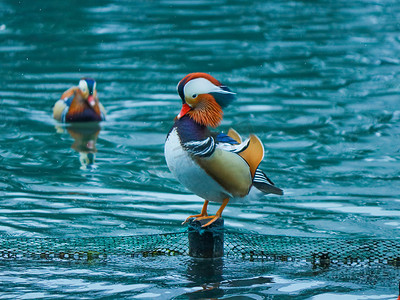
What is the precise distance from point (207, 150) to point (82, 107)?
21.8ft

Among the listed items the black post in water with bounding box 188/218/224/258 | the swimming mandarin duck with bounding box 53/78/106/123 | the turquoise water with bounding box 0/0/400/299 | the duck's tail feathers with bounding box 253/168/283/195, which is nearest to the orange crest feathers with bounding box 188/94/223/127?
the duck's tail feathers with bounding box 253/168/283/195

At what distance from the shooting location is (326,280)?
5.67 metres

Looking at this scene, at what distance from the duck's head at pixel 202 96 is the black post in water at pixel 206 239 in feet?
2.35

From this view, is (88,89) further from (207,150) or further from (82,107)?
(207,150)

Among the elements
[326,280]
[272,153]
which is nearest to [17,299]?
[326,280]

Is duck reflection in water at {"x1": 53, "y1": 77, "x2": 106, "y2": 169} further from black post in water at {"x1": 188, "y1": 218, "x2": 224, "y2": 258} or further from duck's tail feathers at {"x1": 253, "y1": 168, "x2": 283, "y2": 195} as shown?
duck's tail feathers at {"x1": 253, "y1": 168, "x2": 283, "y2": 195}

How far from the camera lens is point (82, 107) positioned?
1205cm

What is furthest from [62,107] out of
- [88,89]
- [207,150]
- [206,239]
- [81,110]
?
[207,150]

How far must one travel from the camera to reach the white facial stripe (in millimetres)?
5742

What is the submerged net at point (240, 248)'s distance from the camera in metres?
6.06

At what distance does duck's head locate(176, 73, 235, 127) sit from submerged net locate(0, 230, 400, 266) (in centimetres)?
85

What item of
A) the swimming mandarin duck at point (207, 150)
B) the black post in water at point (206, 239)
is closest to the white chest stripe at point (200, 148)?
the swimming mandarin duck at point (207, 150)

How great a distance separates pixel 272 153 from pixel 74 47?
25.6 feet

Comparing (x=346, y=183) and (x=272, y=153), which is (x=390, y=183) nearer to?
(x=346, y=183)
